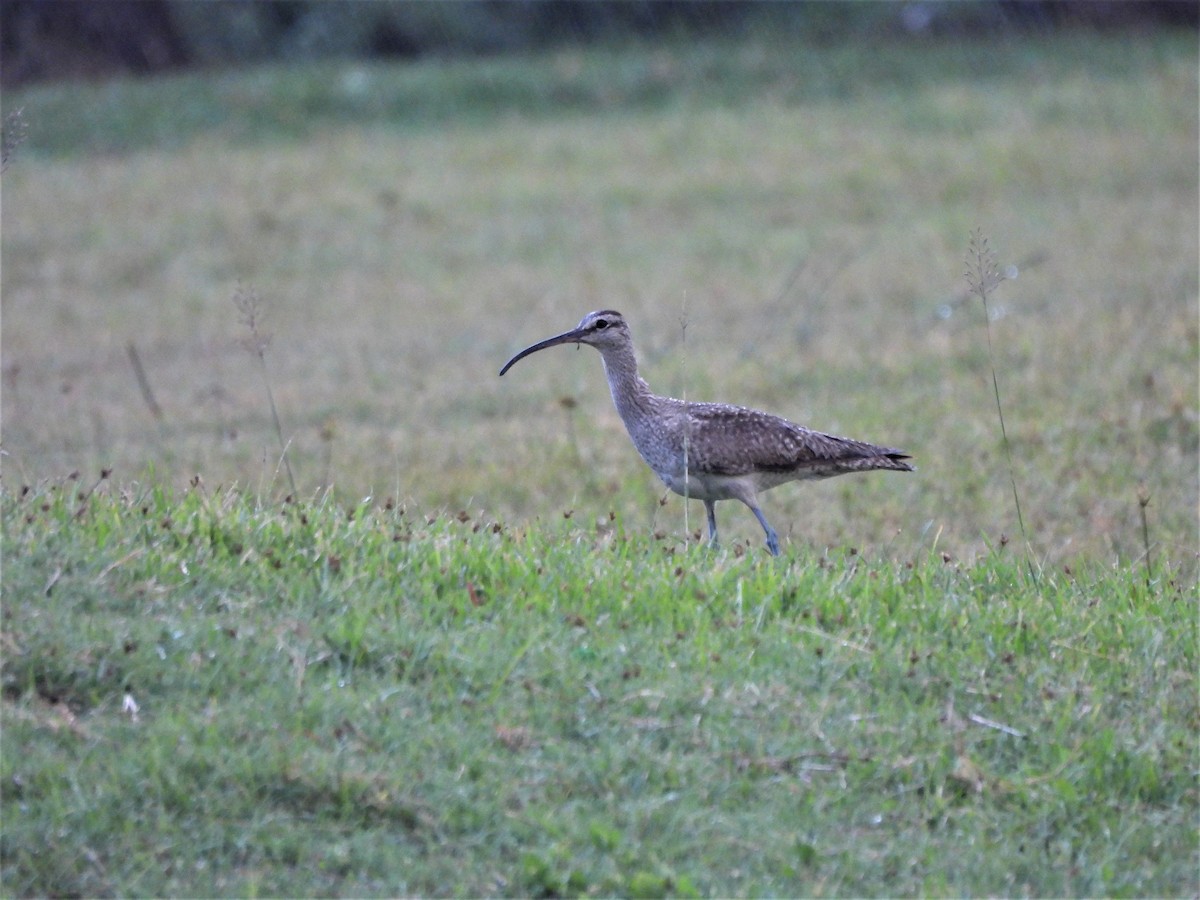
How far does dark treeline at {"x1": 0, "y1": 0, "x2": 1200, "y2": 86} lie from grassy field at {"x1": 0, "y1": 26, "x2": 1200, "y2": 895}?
5.46 metres

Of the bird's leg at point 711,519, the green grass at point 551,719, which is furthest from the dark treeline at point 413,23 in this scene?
the green grass at point 551,719

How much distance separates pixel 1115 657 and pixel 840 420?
6097 mm

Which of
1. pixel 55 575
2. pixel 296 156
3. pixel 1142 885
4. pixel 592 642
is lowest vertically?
pixel 1142 885

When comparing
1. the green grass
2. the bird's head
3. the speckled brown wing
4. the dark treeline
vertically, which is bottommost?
the green grass

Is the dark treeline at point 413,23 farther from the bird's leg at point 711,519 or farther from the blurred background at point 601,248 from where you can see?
the bird's leg at point 711,519

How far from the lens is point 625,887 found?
4.80m

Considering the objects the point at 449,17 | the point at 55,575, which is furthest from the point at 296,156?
the point at 55,575

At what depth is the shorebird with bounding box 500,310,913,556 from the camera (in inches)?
302

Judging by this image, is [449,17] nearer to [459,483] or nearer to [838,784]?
[459,483]

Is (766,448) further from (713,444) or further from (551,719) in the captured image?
(551,719)

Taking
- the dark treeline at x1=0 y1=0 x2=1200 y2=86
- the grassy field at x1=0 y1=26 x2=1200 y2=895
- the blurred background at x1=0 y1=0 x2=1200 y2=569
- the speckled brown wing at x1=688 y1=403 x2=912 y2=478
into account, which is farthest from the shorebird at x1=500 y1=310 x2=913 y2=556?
the dark treeline at x1=0 y1=0 x2=1200 y2=86

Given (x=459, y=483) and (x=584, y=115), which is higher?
(x=584, y=115)

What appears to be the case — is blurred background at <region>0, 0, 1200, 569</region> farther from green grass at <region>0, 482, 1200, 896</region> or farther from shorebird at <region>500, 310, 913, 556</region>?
green grass at <region>0, 482, 1200, 896</region>

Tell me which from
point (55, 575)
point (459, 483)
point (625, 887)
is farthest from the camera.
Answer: point (459, 483)
